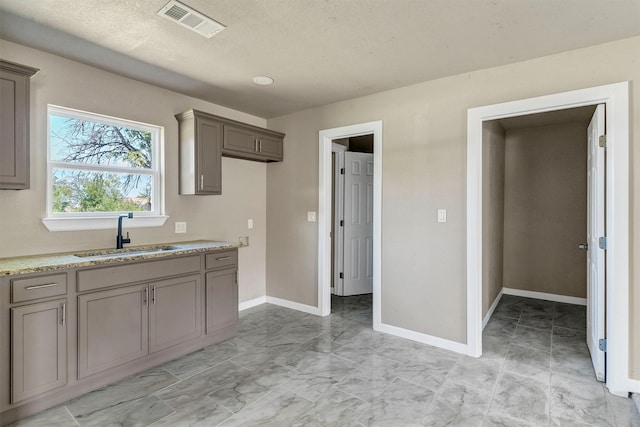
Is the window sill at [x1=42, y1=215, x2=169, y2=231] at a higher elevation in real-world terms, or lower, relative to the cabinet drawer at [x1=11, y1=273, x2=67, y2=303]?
higher

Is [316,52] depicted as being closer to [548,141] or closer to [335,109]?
[335,109]

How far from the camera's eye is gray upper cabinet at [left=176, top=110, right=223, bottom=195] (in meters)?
3.33

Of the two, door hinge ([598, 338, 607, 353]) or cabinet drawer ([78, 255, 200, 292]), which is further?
door hinge ([598, 338, 607, 353])

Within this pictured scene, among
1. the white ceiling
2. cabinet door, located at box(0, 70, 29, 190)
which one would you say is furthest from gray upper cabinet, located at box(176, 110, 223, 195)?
cabinet door, located at box(0, 70, 29, 190)

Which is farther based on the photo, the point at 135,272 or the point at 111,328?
the point at 135,272

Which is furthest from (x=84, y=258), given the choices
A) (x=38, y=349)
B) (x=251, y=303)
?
(x=251, y=303)

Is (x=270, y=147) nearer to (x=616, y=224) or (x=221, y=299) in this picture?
(x=221, y=299)

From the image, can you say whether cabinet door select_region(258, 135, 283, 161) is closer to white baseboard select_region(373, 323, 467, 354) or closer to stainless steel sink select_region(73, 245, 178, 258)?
stainless steel sink select_region(73, 245, 178, 258)

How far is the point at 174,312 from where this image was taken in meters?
2.84

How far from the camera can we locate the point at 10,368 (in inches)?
78.7

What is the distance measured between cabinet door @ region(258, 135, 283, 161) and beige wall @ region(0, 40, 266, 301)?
1.04 ft

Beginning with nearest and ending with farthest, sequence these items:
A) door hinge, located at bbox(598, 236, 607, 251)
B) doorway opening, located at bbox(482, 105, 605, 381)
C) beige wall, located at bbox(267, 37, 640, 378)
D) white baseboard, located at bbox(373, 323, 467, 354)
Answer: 1. door hinge, located at bbox(598, 236, 607, 251)
2. beige wall, located at bbox(267, 37, 640, 378)
3. white baseboard, located at bbox(373, 323, 467, 354)
4. doorway opening, located at bbox(482, 105, 605, 381)

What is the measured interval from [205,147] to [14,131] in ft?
4.85

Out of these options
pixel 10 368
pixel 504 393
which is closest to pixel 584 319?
pixel 504 393
